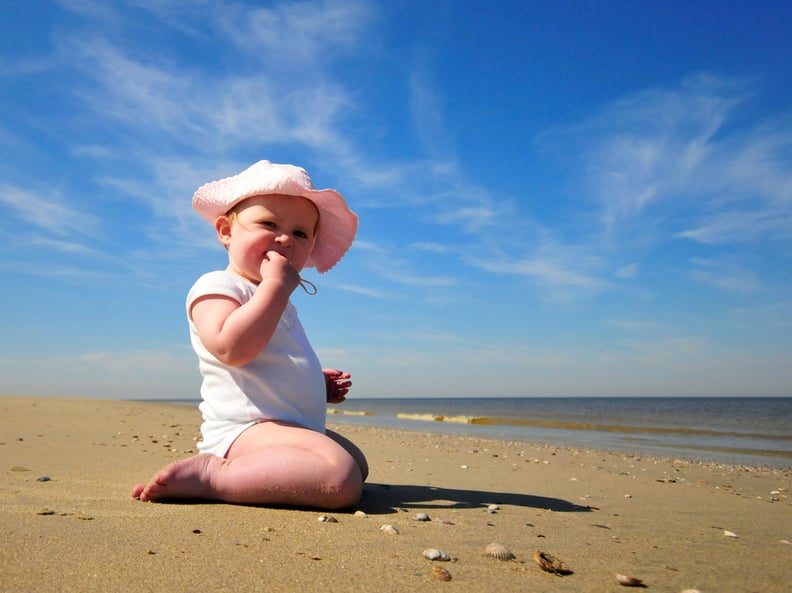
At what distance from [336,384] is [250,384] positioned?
90cm

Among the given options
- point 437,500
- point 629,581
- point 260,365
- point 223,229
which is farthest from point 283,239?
point 629,581

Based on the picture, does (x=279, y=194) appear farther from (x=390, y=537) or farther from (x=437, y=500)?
(x=437, y=500)

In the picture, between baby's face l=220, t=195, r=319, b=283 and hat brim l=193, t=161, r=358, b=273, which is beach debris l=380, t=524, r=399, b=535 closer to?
baby's face l=220, t=195, r=319, b=283

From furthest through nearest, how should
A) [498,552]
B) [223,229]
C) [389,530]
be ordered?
[223,229]
[389,530]
[498,552]

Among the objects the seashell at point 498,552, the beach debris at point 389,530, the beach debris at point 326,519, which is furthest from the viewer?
the beach debris at point 326,519

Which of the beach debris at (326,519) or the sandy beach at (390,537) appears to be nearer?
the sandy beach at (390,537)

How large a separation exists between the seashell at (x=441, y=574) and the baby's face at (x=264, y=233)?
196 cm

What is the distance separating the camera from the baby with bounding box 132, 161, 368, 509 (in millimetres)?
3049

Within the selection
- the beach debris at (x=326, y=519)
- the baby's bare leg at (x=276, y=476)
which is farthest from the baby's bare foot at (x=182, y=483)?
the beach debris at (x=326, y=519)

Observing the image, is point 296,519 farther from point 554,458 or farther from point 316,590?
point 554,458

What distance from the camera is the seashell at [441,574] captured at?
194 cm

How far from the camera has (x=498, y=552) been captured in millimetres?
2312

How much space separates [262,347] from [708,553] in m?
2.29

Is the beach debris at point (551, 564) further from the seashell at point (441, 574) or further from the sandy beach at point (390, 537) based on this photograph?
the seashell at point (441, 574)
